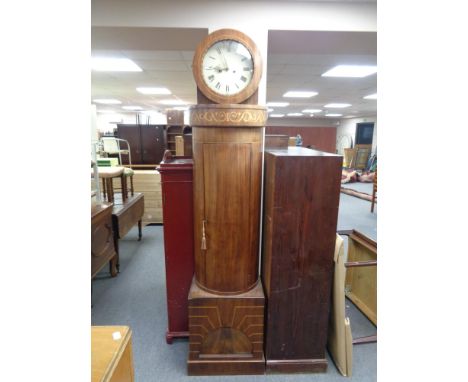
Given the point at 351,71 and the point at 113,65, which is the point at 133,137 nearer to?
the point at 113,65

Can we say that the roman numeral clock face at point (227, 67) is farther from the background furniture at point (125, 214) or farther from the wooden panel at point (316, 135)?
the wooden panel at point (316, 135)

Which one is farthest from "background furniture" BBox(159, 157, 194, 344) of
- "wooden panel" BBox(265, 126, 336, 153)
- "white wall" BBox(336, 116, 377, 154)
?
"white wall" BBox(336, 116, 377, 154)

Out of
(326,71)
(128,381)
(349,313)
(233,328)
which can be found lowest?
(349,313)

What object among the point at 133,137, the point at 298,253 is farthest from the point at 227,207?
the point at 133,137

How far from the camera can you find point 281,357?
1729 millimetres

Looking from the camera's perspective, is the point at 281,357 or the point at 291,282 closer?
the point at 291,282

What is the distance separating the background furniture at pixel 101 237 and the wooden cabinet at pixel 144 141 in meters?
3.37

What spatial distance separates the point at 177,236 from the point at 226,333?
0.71 metres

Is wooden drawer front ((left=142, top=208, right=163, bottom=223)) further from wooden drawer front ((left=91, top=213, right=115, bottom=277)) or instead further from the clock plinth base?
the clock plinth base

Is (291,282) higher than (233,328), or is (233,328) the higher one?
(291,282)
